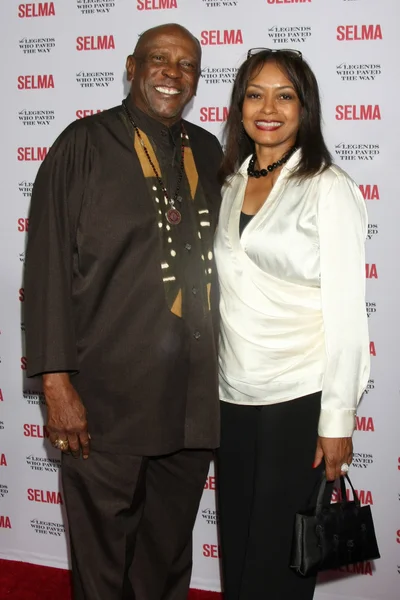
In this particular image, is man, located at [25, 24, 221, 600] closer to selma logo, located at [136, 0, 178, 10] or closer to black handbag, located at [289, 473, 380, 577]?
black handbag, located at [289, 473, 380, 577]

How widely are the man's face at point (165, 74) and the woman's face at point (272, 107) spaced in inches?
8.1

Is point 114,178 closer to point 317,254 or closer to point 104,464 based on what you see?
point 317,254

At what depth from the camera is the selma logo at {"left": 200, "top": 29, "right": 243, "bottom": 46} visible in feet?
9.71

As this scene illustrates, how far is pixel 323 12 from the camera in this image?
2.88m

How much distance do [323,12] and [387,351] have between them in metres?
1.30

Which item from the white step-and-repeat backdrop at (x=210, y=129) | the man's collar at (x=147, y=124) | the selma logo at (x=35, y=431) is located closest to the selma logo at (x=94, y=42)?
the white step-and-repeat backdrop at (x=210, y=129)

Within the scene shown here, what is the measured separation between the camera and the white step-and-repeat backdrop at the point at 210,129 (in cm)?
287

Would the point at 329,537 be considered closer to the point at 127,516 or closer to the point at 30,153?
the point at 127,516

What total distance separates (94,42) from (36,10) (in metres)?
0.29

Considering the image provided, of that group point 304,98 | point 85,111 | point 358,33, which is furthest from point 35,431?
point 358,33

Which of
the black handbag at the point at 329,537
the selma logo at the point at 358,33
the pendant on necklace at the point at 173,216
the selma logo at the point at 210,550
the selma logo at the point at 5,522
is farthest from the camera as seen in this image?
the selma logo at the point at 5,522

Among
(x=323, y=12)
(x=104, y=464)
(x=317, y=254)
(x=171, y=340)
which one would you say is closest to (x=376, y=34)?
(x=323, y=12)

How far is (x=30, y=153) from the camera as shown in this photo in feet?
10.7

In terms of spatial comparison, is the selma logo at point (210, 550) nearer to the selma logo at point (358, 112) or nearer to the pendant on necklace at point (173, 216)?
the pendant on necklace at point (173, 216)
